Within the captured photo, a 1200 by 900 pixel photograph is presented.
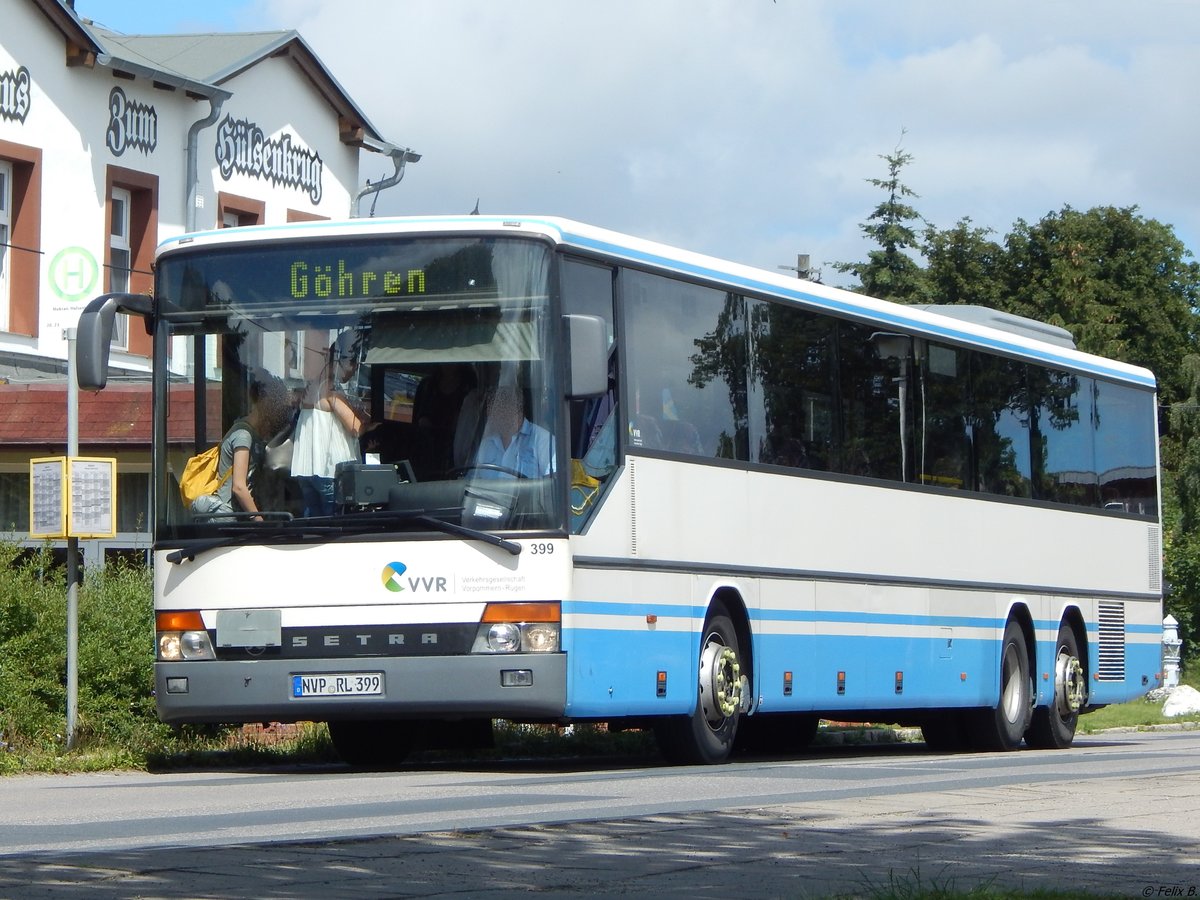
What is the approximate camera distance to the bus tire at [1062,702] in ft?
67.3

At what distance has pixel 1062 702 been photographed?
67.7 feet

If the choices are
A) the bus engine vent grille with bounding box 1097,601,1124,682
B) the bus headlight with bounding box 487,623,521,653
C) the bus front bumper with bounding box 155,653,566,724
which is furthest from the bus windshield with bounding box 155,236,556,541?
the bus engine vent grille with bounding box 1097,601,1124,682

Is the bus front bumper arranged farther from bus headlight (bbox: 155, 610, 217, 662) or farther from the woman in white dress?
the woman in white dress

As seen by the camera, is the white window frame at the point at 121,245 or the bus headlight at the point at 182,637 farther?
the white window frame at the point at 121,245

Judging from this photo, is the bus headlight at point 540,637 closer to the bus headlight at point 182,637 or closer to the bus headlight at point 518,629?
the bus headlight at point 518,629

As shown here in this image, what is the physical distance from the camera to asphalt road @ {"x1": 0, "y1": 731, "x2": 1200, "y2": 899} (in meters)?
7.54

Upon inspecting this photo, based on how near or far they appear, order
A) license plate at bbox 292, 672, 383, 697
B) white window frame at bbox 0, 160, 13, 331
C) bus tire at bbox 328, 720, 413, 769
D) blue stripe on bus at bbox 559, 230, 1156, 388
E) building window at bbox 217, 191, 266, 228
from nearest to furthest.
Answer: license plate at bbox 292, 672, 383, 697 < blue stripe on bus at bbox 559, 230, 1156, 388 < bus tire at bbox 328, 720, 413, 769 < white window frame at bbox 0, 160, 13, 331 < building window at bbox 217, 191, 266, 228

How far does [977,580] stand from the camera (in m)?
18.8

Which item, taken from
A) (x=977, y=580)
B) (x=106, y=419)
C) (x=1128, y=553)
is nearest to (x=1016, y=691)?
(x=977, y=580)

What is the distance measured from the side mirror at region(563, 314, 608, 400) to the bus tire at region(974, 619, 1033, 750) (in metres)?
7.31

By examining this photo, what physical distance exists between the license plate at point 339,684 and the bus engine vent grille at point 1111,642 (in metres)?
10.0

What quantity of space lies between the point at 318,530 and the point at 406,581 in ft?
2.04

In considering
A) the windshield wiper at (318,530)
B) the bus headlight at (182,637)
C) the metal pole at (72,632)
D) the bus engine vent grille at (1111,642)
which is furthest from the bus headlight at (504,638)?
the bus engine vent grille at (1111,642)

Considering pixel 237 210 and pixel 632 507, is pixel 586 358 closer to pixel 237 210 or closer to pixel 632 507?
pixel 632 507
